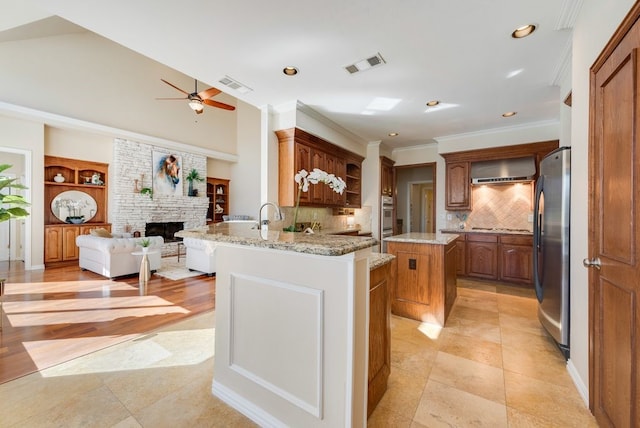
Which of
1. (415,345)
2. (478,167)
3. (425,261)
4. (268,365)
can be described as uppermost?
(478,167)

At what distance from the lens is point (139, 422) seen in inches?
59.4

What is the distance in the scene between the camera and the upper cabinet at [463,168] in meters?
4.77

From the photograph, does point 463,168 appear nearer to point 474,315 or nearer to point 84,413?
point 474,315

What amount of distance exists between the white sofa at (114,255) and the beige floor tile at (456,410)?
→ 4.69 m

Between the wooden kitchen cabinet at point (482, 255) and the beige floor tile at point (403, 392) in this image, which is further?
the wooden kitchen cabinet at point (482, 255)

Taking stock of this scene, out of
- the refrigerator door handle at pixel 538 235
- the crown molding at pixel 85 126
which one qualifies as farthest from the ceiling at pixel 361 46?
the crown molding at pixel 85 126

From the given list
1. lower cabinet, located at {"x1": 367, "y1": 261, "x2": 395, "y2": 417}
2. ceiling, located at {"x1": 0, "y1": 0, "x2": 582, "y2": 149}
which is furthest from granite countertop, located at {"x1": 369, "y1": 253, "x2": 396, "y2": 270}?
ceiling, located at {"x1": 0, "y1": 0, "x2": 582, "y2": 149}

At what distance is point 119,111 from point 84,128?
1.00m

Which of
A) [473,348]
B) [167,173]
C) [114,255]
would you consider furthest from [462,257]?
[167,173]

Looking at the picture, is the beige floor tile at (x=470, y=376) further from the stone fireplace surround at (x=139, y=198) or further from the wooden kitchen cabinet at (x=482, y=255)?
the stone fireplace surround at (x=139, y=198)

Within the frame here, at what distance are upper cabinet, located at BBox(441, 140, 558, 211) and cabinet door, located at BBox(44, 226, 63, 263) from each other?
27.0 ft

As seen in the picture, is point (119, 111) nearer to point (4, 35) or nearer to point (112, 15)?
point (4, 35)

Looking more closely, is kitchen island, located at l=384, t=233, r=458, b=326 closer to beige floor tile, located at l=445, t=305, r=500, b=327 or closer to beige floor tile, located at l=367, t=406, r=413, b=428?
beige floor tile, located at l=445, t=305, r=500, b=327

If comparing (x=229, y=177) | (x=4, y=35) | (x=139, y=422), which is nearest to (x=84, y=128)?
(x=4, y=35)
